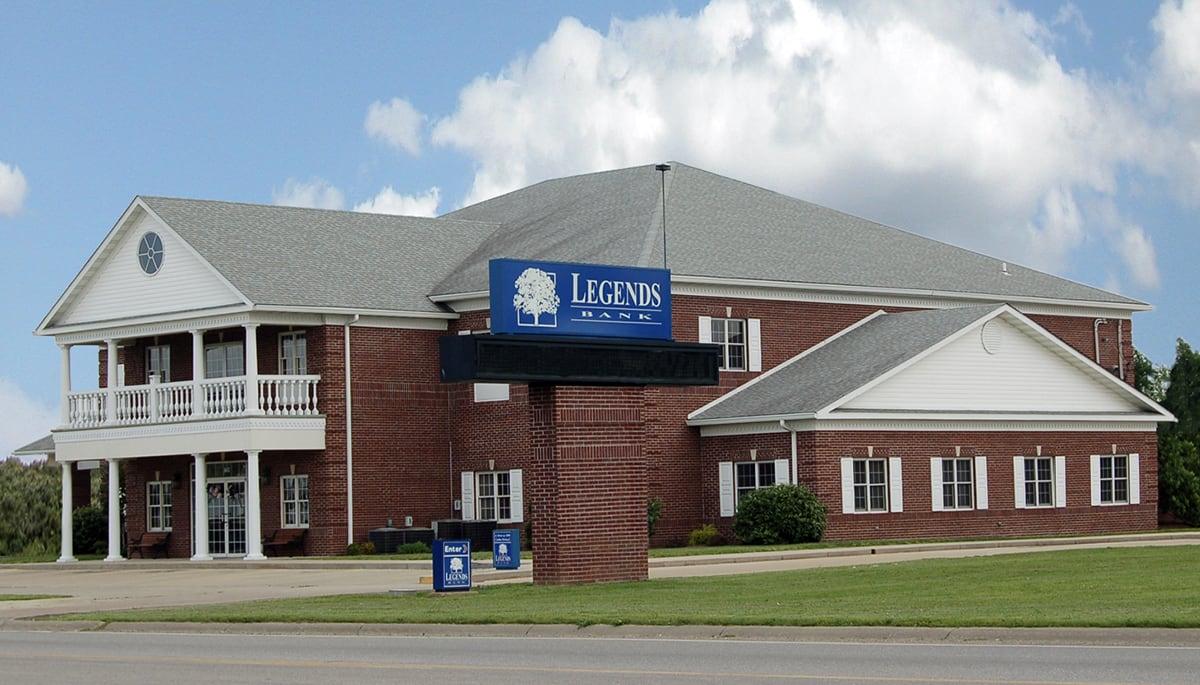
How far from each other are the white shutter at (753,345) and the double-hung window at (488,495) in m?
6.73

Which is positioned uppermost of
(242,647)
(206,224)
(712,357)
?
(206,224)

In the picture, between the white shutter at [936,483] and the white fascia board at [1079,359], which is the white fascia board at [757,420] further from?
the white fascia board at [1079,359]

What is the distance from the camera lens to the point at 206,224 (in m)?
48.2

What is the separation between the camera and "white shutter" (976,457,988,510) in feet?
153

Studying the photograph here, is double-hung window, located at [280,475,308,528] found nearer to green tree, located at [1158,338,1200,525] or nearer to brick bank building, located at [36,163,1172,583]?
brick bank building, located at [36,163,1172,583]

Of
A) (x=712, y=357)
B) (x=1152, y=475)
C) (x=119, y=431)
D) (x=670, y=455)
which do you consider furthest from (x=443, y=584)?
(x=1152, y=475)

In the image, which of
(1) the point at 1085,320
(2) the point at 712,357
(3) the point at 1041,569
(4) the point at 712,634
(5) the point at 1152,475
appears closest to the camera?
(4) the point at 712,634

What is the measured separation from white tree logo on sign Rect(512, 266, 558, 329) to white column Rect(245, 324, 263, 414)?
56.9 ft

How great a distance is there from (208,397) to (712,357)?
20.0 m

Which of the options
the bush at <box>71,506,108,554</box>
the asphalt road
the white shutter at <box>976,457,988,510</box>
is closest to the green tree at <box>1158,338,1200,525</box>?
the white shutter at <box>976,457,988,510</box>

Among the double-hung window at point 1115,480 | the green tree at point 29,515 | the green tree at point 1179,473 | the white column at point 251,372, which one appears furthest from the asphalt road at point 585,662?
the green tree at point 29,515

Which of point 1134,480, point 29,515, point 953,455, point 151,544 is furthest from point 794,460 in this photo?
point 29,515

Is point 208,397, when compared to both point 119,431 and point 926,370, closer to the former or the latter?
point 119,431

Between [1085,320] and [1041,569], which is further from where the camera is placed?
[1085,320]
